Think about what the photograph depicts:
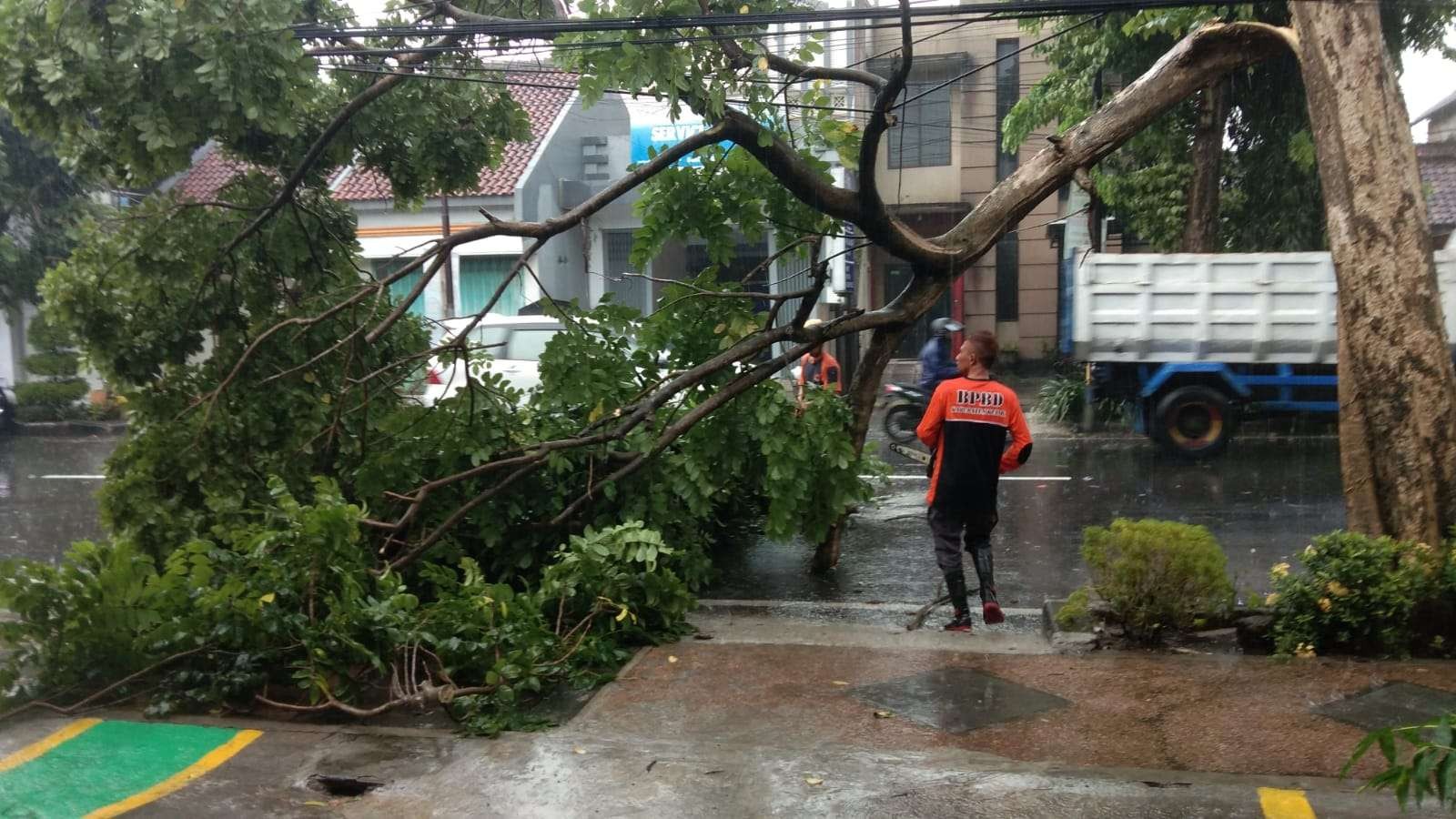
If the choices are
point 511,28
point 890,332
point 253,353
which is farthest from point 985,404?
point 253,353

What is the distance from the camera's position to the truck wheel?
51.6 ft

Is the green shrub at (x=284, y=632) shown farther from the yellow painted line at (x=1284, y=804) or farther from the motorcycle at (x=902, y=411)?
the motorcycle at (x=902, y=411)

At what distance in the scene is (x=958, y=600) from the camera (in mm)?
7195

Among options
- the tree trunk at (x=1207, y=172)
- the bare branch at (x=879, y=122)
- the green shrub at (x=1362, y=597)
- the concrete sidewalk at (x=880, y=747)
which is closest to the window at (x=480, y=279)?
the tree trunk at (x=1207, y=172)

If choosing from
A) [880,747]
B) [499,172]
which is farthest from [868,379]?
[499,172]

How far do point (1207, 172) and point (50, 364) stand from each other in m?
21.9

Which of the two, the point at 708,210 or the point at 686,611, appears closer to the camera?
the point at 686,611

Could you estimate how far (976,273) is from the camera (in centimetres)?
2558

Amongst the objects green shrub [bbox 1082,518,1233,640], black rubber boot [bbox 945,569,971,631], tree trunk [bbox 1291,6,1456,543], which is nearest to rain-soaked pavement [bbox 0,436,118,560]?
black rubber boot [bbox 945,569,971,631]

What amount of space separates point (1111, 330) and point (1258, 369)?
1940 millimetres

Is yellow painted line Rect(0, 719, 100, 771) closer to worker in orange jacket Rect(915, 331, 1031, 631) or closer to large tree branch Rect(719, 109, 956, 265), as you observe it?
worker in orange jacket Rect(915, 331, 1031, 631)

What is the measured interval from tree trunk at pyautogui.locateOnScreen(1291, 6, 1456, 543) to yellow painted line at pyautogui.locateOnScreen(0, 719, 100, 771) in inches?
282

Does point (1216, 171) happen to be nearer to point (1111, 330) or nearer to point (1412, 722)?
point (1111, 330)

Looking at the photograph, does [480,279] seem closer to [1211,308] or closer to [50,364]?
[50,364]
